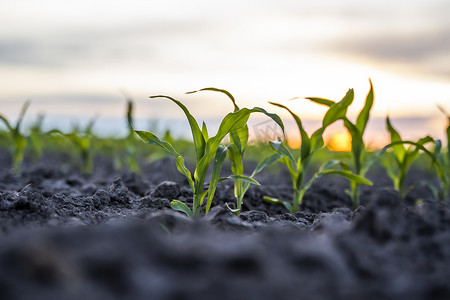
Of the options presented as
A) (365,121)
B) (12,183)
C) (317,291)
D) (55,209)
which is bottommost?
(12,183)

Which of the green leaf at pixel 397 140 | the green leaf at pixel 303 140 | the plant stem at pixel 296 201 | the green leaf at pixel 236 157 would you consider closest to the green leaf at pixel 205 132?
the green leaf at pixel 236 157

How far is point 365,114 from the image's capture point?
10.3 ft

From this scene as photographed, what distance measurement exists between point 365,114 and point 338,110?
56 cm

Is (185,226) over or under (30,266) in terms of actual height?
under

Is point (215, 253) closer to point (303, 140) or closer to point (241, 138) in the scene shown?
point (241, 138)

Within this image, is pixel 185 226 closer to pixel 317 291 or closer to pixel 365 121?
pixel 317 291

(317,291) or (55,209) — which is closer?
(317,291)

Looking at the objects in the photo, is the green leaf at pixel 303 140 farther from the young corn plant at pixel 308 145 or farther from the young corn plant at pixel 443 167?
the young corn plant at pixel 443 167

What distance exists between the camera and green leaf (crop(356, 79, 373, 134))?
309 centimetres

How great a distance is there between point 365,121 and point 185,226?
1857mm

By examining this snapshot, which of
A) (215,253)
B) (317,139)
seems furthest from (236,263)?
(317,139)

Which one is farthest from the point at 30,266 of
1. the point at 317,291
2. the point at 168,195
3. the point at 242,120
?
the point at 168,195

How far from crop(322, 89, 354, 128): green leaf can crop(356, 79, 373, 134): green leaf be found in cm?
50

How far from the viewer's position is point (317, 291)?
111 cm
